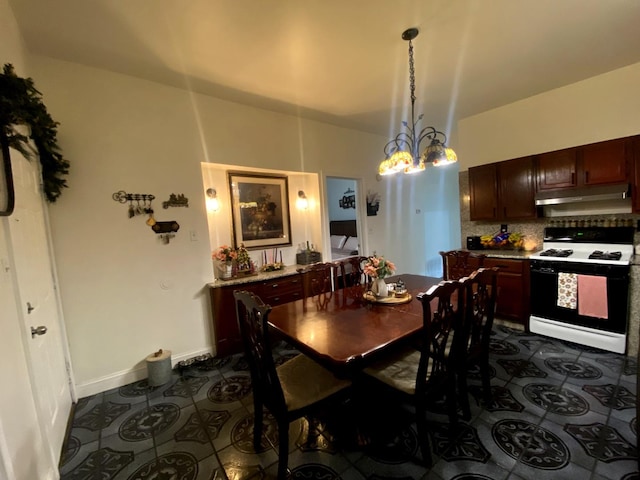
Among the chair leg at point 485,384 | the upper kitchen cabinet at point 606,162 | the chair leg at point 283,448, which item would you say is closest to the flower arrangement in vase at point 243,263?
the chair leg at point 283,448

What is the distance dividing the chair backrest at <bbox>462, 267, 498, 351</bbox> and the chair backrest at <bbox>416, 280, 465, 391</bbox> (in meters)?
0.09

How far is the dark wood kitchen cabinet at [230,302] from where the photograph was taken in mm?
2875

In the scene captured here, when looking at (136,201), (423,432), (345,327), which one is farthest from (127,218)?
(423,432)

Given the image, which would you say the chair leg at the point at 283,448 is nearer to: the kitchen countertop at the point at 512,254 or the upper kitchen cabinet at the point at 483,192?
the kitchen countertop at the point at 512,254

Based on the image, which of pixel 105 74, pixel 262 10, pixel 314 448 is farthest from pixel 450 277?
pixel 105 74

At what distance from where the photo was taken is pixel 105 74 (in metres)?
2.39

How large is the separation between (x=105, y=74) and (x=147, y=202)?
1140 millimetres

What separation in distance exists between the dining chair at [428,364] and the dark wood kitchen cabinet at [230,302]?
1.64 metres

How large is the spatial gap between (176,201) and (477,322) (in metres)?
2.82

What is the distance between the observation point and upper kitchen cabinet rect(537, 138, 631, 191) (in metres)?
2.79

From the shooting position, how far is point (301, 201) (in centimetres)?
397

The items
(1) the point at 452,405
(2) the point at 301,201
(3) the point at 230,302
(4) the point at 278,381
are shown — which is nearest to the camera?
(4) the point at 278,381

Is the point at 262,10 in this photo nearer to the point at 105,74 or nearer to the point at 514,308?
the point at 105,74

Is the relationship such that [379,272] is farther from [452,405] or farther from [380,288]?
[452,405]
